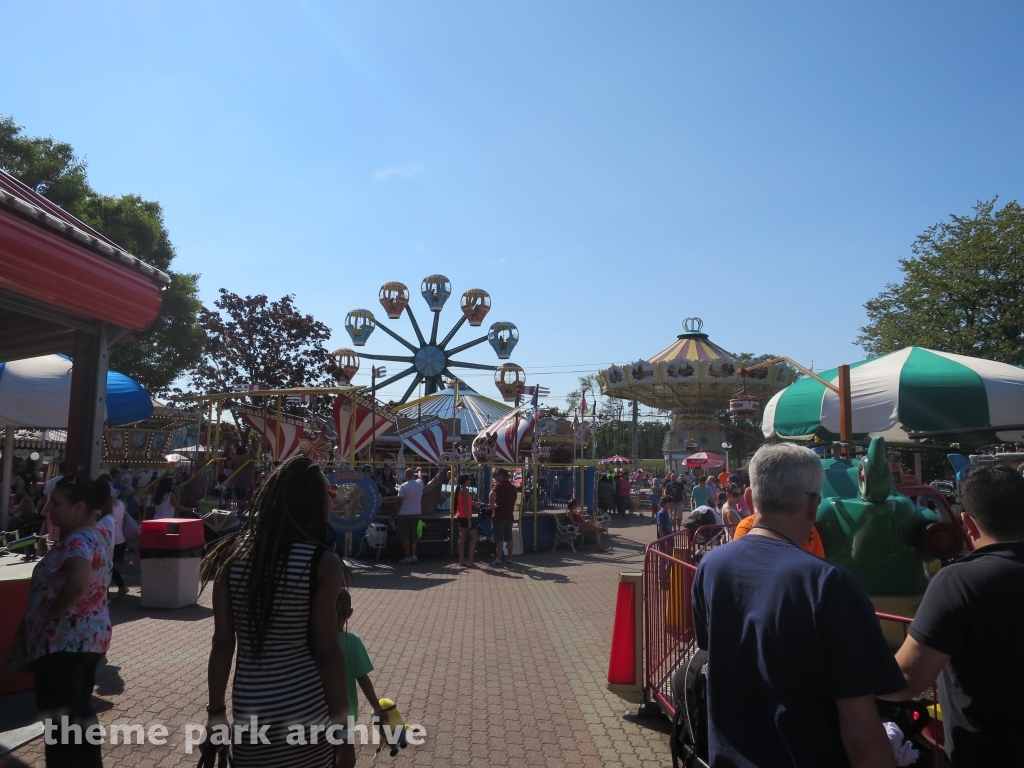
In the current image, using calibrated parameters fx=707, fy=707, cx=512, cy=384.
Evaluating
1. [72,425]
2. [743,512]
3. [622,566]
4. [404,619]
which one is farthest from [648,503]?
[72,425]

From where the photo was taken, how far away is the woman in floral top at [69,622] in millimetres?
3377

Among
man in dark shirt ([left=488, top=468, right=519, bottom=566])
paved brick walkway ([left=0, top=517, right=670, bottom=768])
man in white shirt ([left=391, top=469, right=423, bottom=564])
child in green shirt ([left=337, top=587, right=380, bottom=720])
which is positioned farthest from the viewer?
man in dark shirt ([left=488, top=468, right=519, bottom=566])

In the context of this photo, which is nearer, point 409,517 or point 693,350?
point 409,517

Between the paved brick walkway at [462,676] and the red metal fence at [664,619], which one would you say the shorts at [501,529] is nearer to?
the paved brick walkway at [462,676]

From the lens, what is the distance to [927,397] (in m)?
7.43

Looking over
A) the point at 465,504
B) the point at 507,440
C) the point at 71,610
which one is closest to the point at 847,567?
the point at 71,610

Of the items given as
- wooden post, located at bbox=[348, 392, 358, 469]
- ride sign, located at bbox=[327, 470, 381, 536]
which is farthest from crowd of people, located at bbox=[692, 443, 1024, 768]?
wooden post, located at bbox=[348, 392, 358, 469]

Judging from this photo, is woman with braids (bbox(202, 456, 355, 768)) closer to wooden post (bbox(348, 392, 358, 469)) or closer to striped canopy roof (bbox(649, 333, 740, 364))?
wooden post (bbox(348, 392, 358, 469))

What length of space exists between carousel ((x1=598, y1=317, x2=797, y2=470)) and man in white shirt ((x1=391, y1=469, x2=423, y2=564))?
26446mm

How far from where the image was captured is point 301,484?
273cm

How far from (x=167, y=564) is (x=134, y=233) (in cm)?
1956

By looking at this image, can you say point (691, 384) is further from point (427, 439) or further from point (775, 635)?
point (775, 635)

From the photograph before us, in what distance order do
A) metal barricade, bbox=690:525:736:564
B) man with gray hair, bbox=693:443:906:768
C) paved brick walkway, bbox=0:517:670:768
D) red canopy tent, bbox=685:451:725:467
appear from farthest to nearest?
red canopy tent, bbox=685:451:725:467, metal barricade, bbox=690:525:736:564, paved brick walkway, bbox=0:517:670:768, man with gray hair, bbox=693:443:906:768

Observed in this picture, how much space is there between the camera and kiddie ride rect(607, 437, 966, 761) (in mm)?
4730
